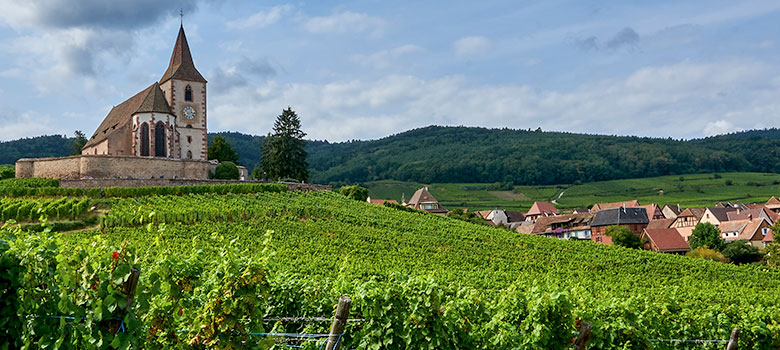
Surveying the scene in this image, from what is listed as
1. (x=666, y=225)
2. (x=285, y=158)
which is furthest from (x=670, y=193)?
(x=285, y=158)

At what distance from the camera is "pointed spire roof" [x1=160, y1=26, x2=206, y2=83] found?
56.2 metres

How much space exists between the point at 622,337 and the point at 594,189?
386ft

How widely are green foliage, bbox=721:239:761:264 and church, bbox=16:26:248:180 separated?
44341 millimetres

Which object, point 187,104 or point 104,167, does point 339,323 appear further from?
point 187,104

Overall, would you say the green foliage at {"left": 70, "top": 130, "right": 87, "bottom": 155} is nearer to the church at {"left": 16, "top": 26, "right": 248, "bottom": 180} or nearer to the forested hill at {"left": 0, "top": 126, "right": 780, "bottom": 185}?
the church at {"left": 16, "top": 26, "right": 248, "bottom": 180}

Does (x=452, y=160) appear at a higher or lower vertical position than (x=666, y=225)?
higher

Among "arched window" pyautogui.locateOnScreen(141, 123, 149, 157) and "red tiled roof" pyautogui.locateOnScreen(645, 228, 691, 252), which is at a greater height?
"arched window" pyautogui.locateOnScreen(141, 123, 149, 157)

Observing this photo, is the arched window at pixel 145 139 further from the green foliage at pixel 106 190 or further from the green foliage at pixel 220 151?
the green foliage at pixel 220 151

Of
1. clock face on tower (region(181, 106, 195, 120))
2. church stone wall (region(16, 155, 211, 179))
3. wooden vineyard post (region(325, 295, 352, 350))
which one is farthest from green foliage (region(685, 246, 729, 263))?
wooden vineyard post (region(325, 295, 352, 350))

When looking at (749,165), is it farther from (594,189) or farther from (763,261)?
(763,261)

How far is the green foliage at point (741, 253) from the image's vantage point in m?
53.8

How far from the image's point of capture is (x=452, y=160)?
14650cm

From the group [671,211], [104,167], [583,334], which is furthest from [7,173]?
[671,211]

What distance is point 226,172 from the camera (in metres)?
53.8
